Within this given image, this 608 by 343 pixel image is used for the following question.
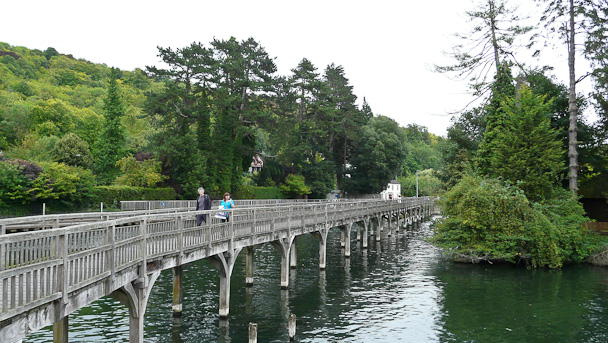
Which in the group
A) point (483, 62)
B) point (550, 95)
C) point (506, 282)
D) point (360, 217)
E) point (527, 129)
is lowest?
point (506, 282)

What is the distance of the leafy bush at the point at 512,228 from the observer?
3142 centimetres

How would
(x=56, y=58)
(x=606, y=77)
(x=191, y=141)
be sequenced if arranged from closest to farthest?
(x=606, y=77) < (x=191, y=141) < (x=56, y=58)

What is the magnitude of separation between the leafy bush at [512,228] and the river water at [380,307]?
1077 mm

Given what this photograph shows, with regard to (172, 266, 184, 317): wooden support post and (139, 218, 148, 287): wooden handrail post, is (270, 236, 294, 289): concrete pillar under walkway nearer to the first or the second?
(172, 266, 184, 317): wooden support post

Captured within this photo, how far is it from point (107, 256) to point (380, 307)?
13.7m

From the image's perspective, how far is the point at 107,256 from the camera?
11555mm

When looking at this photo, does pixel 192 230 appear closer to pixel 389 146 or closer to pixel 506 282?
pixel 506 282

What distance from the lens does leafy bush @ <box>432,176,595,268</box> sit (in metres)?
31.4

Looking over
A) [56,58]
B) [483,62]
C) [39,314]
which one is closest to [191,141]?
[483,62]

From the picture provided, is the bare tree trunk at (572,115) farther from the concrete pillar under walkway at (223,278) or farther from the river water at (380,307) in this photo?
the concrete pillar under walkway at (223,278)

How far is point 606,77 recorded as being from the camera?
116 feet

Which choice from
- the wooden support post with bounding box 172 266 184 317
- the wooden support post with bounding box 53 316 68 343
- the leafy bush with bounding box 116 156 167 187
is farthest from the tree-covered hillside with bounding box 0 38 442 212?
the wooden support post with bounding box 53 316 68 343

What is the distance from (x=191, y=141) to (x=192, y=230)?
41538 millimetres

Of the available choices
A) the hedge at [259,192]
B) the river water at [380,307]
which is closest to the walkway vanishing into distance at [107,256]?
the river water at [380,307]
